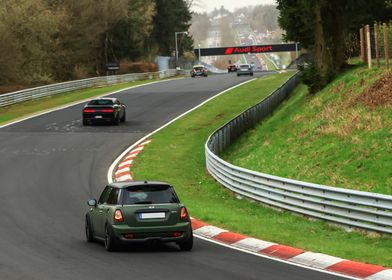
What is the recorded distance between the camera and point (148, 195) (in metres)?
15.2

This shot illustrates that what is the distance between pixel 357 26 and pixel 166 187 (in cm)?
4311

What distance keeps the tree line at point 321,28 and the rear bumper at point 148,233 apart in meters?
25.7

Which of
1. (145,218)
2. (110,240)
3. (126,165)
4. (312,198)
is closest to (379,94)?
(126,165)

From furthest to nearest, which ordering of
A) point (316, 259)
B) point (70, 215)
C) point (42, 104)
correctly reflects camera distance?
point (42, 104) < point (70, 215) < point (316, 259)

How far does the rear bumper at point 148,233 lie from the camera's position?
48.3 feet

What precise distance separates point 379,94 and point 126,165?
9.82 meters

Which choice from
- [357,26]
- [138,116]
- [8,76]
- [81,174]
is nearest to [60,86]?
[8,76]

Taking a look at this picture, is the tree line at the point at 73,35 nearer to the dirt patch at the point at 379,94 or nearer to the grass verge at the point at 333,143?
the grass verge at the point at 333,143

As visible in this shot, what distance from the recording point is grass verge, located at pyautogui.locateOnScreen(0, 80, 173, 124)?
51.2 metres

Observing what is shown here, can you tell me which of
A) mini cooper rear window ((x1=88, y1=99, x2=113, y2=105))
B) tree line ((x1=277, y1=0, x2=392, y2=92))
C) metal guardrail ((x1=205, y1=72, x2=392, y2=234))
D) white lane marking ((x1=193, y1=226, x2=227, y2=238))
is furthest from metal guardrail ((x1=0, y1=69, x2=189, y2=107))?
white lane marking ((x1=193, y1=226, x2=227, y2=238))

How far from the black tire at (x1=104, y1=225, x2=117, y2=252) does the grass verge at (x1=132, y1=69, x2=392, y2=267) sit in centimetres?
306

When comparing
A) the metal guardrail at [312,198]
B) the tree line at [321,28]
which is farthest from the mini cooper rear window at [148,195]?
the tree line at [321,28]

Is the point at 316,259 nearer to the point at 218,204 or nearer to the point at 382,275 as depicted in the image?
the point at 382,275

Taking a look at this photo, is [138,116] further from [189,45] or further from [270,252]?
[189,45]
